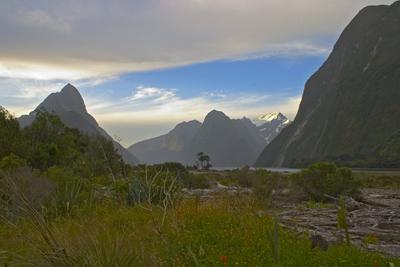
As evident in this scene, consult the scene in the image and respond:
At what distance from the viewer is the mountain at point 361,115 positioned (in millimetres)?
120062

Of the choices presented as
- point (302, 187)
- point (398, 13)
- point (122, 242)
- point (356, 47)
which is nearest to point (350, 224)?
point (122, 242)

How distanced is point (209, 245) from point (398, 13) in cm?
18498

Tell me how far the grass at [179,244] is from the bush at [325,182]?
1168cm

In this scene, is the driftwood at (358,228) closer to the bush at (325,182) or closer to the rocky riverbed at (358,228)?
the rocky riverbed at (358,228)

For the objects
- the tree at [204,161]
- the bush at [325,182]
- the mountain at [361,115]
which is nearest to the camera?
the bush at [325,182]

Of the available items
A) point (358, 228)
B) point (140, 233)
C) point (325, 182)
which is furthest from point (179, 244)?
point (325, 182)

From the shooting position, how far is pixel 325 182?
22.1m

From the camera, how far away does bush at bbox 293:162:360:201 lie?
859 inches

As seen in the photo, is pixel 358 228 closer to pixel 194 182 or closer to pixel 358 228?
pixel 358 228

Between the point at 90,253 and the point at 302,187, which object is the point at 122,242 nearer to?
the point at 90,253

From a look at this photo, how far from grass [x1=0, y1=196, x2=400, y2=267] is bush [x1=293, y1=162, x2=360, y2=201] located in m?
11.7

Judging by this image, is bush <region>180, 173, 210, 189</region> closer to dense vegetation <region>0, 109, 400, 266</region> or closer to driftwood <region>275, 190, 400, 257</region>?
dense vegetation <region>0, 109, 400, 266</region>

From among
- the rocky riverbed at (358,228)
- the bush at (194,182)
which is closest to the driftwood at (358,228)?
the rocky riverbed at (358,228)

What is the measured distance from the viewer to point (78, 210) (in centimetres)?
1095
